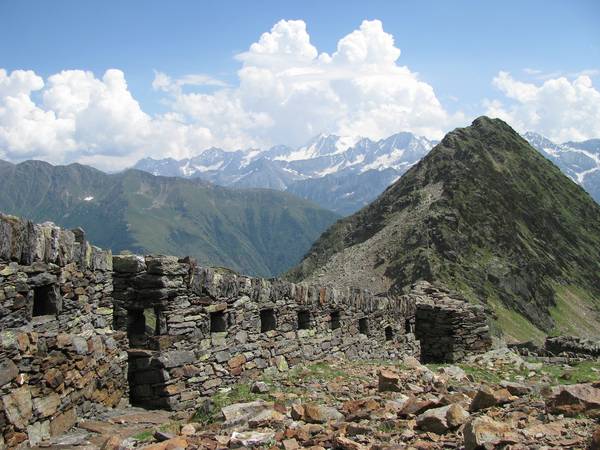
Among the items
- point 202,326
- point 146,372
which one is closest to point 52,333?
point 146,372

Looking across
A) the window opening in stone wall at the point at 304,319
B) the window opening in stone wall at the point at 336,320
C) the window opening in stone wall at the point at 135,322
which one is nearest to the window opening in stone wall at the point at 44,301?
the window opening in stone wall at the point at 135,322

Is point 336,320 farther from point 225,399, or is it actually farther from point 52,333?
point 52,333

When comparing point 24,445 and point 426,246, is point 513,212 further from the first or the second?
point 24,445

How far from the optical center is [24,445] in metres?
9.88

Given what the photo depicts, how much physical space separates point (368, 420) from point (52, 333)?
6.19 metres

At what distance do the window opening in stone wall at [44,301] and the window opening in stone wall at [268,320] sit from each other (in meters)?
6.70

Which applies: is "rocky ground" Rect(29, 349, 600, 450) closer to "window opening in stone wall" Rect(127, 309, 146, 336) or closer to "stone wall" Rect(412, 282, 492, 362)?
"window opening in stone wall" Rect(127, 309, 146, 336)

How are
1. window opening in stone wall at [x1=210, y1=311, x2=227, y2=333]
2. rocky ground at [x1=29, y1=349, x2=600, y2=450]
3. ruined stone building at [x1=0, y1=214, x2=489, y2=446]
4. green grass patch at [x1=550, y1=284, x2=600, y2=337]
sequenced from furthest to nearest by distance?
green grass patch at [x1=550, y1=284, x2=600, y2=337] → window opening in stone wall at [x1=210, y1=311, x2=227, y2=333] → ruined stone building at [x1=0, y1=214, x2=489, y2=446] → rocky ground at [x1=29, y1=349, x2=600, y2=450]

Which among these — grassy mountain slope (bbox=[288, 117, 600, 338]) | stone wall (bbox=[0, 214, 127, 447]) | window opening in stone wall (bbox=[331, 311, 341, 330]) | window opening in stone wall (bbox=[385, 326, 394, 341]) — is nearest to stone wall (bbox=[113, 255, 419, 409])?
stone wall (bbox=[0, 214, 127, 447])

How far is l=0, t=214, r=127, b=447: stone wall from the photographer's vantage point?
33.0ft

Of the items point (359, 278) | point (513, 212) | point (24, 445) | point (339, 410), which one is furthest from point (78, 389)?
point (513, 212)

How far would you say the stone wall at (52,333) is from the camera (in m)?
10.1

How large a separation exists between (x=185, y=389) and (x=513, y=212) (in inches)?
4731

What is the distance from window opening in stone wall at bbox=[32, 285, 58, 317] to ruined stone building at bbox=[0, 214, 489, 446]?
20 mm
